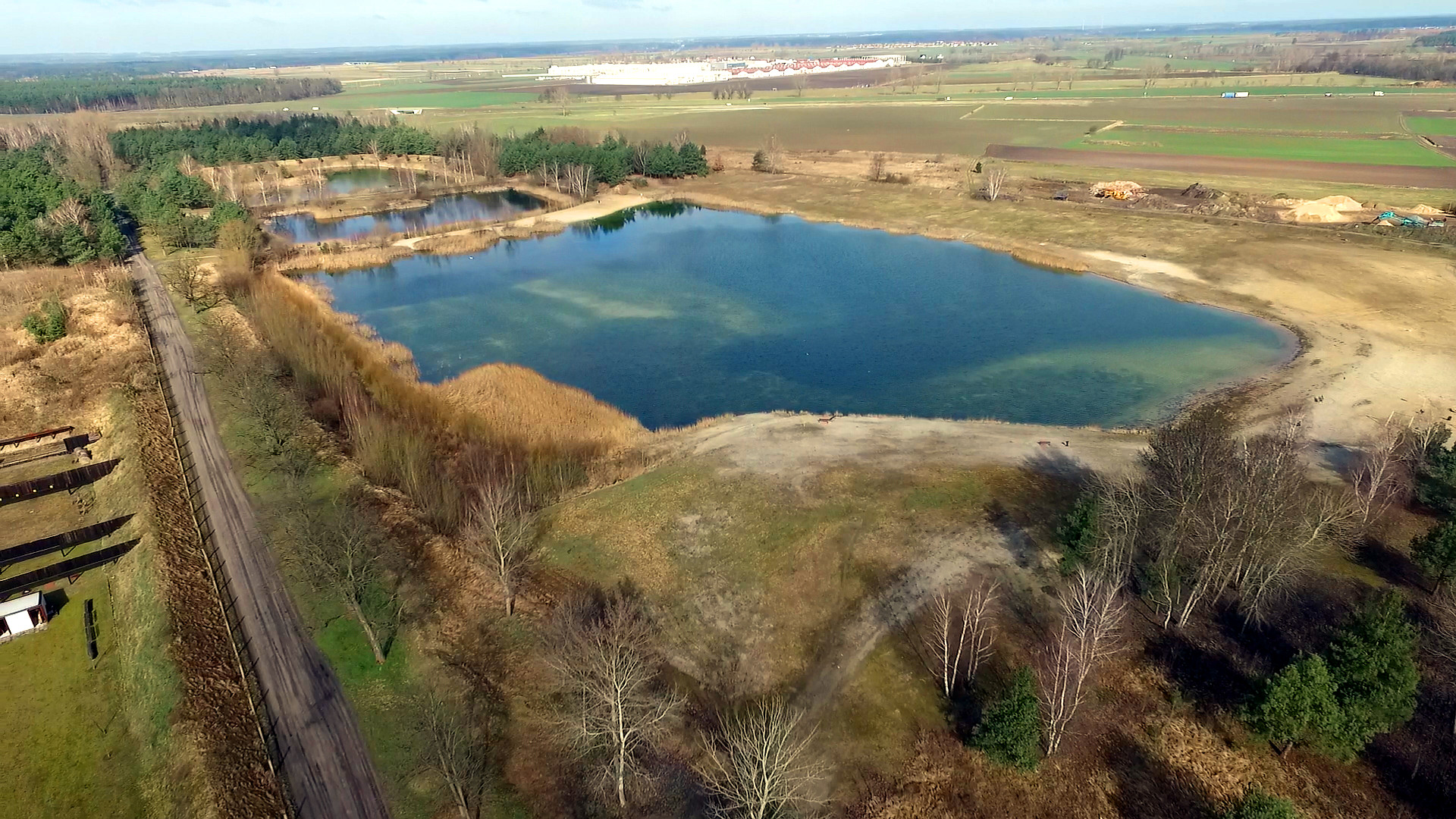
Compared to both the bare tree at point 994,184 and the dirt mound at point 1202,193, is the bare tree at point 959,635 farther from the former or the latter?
the dirt mound at point 1202,193

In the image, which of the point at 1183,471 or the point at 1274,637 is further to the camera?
the point at 1183,471

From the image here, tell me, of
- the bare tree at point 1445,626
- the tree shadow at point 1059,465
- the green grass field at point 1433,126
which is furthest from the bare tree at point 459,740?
the green grass field at point 1433,126

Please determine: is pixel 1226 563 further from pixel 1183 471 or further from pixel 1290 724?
pixel 1290 724

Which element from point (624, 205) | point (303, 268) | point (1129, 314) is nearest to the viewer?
point (1129, 314)

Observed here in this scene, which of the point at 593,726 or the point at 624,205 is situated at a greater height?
the point at 624,205

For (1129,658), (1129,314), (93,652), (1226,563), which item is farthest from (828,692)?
(1129,314)

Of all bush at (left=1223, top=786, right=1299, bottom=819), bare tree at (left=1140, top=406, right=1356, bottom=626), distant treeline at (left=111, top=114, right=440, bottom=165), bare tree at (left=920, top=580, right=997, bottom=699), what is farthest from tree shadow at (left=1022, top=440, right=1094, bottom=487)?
distant treeline at (left=111, top=114, right=440, bottom=165)
